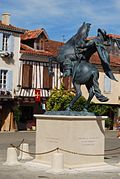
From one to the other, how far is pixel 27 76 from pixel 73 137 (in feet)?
80.5

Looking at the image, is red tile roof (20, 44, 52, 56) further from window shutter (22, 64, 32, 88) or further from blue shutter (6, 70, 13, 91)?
blue shutter (6, 70, 13, 91)

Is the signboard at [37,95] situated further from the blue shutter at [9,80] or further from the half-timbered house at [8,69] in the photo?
the blue shutter at [9,80]

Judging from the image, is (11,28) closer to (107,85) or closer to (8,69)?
(8,69)

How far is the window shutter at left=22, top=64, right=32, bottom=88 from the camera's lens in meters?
36.9

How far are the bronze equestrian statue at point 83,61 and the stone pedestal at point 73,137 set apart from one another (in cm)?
82

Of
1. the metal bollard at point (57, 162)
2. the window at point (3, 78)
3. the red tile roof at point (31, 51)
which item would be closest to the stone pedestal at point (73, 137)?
the metal bollard at point (57, 162)

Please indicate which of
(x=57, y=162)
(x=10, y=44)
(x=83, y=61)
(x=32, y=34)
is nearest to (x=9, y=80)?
(x=10, y=44)

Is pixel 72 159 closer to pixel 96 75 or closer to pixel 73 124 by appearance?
pixel 73 124

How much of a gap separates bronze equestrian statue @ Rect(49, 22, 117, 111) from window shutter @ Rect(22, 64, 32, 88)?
22.5 metres

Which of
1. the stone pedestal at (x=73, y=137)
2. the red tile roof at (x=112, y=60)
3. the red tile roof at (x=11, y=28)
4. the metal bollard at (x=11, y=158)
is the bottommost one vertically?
the metal bollard at (x=11, y=158)

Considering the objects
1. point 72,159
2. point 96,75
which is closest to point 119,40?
point 96,75

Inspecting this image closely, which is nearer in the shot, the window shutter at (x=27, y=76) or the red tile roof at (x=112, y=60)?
the window shutter at (x=27, y=76)

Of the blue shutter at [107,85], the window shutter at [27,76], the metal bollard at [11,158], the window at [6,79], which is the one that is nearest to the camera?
the metal bollard at [11,158]

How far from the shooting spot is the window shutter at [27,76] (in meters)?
36.9
